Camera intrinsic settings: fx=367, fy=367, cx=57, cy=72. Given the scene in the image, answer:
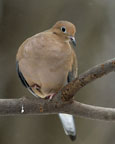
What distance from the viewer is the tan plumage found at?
2.02 metres

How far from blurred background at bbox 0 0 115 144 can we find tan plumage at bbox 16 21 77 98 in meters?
1.28

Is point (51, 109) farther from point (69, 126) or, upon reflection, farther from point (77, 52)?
point (77, 52)

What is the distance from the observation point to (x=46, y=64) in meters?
2.01

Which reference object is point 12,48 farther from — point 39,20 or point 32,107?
point 32,107

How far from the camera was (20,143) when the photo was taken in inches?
136

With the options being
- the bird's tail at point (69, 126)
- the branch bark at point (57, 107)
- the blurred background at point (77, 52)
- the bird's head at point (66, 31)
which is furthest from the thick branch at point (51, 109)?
the blurred background at point (77, 52)

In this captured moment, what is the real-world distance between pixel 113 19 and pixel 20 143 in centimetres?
183

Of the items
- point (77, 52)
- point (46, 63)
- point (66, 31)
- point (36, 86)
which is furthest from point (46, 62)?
point (77, 52)

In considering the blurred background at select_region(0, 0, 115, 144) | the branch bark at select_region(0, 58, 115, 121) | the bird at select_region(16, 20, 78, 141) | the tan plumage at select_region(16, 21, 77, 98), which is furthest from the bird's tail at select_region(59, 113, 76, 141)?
the blurred background at select_region(0, 0, 115, 144)

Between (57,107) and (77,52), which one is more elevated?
(57,107)

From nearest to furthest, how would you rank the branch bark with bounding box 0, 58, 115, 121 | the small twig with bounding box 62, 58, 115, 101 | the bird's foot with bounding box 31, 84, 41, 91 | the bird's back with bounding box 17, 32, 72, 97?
the small twig with bounding box 62, 58, 115, 101 < the branch bark with bounding box 0, 58, 115, 121 < the bird's back with bounding box 17, 32, 72, 97 < the bird's foot with bounding box 31, 84, 41, 91

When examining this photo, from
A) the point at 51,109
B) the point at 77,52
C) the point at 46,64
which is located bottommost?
the point at 77,52

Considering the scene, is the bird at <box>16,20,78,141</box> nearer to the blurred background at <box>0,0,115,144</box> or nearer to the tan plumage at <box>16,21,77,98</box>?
the tan plumage at <box>16,21,77,98</box>

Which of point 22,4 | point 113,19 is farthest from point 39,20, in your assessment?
point 113,19
